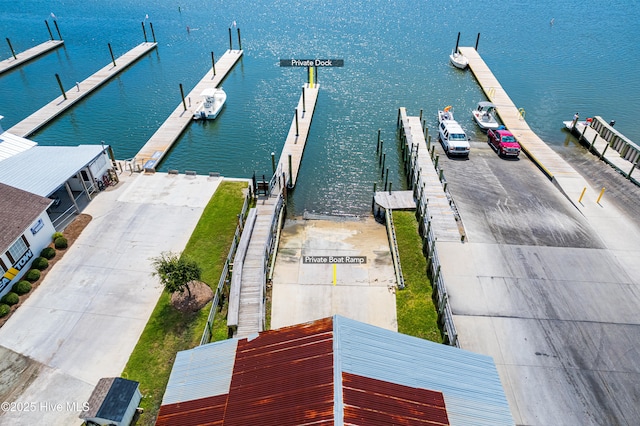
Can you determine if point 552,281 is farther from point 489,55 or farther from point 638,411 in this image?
point 489,55

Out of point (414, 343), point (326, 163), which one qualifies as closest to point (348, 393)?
point (414, 343)

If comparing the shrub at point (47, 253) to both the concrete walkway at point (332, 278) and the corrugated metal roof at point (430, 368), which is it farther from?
the corrugated metal roof at point (430, 368)

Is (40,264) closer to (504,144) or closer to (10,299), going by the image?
(10,299)

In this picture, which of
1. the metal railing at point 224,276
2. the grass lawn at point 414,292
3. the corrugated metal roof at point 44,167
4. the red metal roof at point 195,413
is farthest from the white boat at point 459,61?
the red metal roof at point 195,413

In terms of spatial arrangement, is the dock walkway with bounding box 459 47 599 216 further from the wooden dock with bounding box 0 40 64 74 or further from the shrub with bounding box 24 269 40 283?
the wooden dock with bounding box 0 40 64 74

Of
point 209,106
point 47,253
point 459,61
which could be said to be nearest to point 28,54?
point 209,106

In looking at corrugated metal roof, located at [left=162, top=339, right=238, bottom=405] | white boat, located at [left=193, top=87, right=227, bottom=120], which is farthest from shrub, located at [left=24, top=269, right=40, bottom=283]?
white boat, located at [left=193, top=87, right=227, bottom=120]

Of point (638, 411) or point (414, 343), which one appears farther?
point (638, 411)
